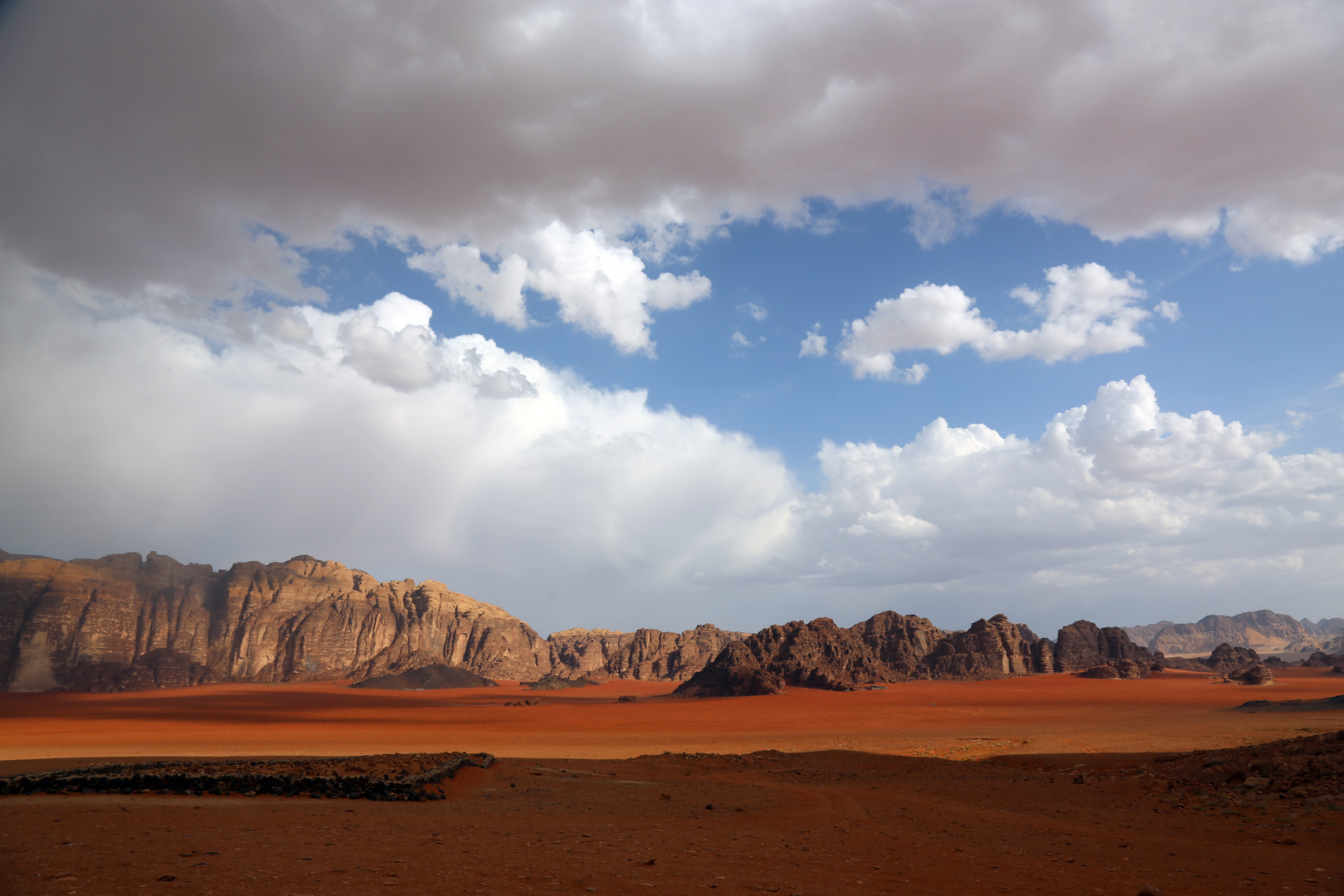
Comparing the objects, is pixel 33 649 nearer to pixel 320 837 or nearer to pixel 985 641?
pixel 320 837

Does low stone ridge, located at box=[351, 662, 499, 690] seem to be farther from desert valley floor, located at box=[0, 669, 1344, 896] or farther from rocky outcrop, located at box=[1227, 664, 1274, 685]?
rocky outcrop, located at box=[1227, 664, 1274, 685]

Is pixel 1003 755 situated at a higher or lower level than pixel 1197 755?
lower

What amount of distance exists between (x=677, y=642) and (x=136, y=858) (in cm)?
13545

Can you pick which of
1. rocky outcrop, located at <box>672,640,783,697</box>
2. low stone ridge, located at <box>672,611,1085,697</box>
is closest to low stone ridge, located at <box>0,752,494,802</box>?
rocky outcrop, located at <box>672,640,783,697</box>

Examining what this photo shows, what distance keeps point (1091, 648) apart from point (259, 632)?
126756 mm

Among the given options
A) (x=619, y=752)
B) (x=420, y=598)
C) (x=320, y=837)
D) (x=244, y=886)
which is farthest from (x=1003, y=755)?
(x=420, y=598)

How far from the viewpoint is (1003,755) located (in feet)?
92.3

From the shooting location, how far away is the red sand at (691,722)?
33.7 m

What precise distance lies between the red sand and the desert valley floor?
57cm

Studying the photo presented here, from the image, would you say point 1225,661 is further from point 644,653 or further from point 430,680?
point 430,680

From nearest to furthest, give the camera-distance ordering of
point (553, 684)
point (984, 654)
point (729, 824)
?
point (729, 824) < point (984, 654) < point (553, 684)

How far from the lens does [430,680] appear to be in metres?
102

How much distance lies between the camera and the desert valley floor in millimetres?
8945

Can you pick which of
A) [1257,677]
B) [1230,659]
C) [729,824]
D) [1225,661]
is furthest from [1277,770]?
[1230,659]
